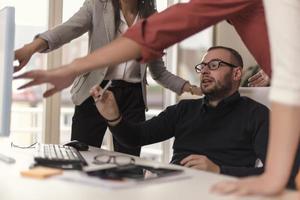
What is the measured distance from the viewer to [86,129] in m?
2.18

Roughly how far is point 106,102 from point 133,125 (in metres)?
0.36

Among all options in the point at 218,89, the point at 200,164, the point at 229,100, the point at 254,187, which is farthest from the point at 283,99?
the point at 218,89

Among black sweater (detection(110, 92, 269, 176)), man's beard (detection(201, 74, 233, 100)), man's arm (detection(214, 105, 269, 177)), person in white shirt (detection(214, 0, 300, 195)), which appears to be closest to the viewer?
person in white shirt (detection(214, 0, 300, 195))

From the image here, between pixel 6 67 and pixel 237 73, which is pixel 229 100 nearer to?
pixel 237 73

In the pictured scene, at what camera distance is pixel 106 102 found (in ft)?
Answer: 5.41

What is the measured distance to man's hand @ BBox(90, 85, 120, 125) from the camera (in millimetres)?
1577

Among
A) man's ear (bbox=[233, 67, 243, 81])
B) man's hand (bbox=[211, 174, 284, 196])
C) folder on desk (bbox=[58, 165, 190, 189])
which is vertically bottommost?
folder on desk (bbox=[58, 165, 190, 189])

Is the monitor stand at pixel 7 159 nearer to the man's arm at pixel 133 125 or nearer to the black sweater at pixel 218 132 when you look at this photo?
the man's arm at pixel 133 125

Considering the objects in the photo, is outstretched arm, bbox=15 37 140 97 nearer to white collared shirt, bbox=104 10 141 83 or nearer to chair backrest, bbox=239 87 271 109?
white collared shirt, bbox=104 10 141 83

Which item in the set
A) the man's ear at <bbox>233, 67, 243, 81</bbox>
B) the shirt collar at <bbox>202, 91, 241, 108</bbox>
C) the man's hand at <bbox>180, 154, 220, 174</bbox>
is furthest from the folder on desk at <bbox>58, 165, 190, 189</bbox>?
the man's ear at <bbox>233, 67, 243, 81</bbox>

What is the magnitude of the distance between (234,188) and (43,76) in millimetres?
538

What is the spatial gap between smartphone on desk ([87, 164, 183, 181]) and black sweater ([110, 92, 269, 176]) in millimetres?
669

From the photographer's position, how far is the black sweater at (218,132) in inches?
76.3

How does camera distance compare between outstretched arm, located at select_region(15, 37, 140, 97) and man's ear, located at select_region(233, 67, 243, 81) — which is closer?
outstretched arm, located at select_region(15, 37, 140, 97)
